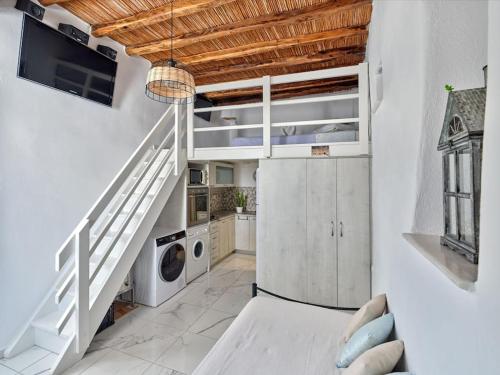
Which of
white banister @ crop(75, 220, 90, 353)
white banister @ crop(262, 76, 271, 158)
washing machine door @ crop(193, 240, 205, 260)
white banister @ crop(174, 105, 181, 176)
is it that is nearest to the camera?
white banister @ crop(75, 220, 90, 353)

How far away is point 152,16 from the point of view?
2.62 metres

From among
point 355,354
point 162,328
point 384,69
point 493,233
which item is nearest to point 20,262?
point 162,328

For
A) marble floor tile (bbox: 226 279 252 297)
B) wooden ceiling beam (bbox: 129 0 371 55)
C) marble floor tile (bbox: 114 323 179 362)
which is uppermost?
wooden ceiling beam (bbox: 129 0 371 55)

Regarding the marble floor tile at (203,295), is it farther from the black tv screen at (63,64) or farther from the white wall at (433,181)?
the black tv screen at (63,64)

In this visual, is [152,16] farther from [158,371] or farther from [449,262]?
[158,371]

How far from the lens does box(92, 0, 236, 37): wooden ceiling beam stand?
2.46m

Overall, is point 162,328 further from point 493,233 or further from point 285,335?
point 493,233

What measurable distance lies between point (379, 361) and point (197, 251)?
3.28 meters

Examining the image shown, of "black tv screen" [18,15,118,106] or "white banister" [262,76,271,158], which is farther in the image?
"white banister" [262,76,271,158]

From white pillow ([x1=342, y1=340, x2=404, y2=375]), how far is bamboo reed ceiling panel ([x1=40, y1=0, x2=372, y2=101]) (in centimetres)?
291

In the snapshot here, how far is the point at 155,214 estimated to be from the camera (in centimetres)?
307

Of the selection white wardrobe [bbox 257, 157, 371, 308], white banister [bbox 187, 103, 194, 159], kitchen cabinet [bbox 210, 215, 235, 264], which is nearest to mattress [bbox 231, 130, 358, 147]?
white wardrobe [bbox 257, 157, 371, 308]

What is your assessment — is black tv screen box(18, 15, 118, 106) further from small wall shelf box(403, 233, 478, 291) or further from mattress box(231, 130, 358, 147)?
small wall shelf box(403, 233, 478, 291)

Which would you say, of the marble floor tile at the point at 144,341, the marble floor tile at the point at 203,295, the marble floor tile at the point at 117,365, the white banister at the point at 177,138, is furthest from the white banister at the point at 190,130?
the marble floor tile at the point at 117,365
